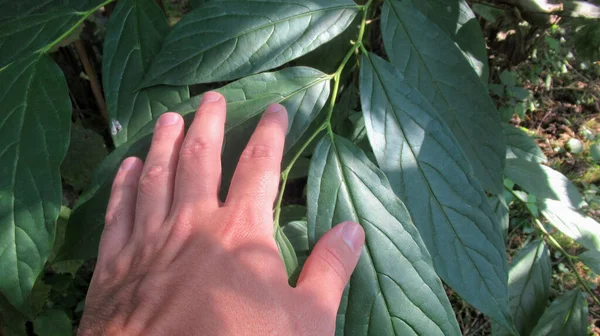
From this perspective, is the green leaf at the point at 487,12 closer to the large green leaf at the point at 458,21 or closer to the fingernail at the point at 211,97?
the large green leaf at the point at 458,21

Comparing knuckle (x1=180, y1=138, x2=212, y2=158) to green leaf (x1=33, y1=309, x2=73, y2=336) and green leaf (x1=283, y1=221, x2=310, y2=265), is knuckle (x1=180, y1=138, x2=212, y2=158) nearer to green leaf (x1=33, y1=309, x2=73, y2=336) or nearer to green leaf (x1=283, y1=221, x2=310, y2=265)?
green leaf (x1=283, y1=221, x2=310, y2=265)

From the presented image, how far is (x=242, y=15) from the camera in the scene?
89 cm

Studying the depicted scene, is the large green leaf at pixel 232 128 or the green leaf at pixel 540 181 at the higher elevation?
the large green leaf at pixel 232 128

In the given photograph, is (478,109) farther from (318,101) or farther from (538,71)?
(538,71)

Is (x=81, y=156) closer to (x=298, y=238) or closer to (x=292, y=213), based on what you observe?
(x=292, y=213)

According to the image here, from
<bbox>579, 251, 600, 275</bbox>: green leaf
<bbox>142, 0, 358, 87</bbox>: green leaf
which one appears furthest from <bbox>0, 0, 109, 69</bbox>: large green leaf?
<bbox>579, 251, 600, 275</bbox>: green leaf

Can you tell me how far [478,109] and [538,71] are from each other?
83.7 inches

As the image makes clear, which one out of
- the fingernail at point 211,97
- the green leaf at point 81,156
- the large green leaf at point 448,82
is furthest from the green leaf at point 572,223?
the green leaf at point 81,156

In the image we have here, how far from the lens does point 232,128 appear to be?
0.83m

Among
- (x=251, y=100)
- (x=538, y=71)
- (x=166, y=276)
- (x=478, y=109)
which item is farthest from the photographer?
(x=538, y=71)

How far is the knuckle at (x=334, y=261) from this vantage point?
71 centimetres

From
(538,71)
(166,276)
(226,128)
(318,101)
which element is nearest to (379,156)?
(318,101)

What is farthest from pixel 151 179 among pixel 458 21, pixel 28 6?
pixel 458 21

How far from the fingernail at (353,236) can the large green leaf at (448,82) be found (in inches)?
13.5
